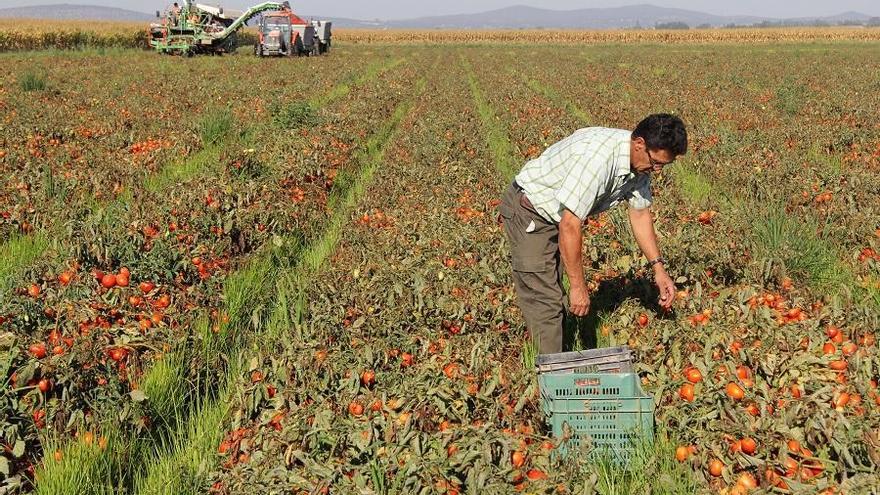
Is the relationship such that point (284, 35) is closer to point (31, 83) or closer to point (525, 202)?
point (31, 83)

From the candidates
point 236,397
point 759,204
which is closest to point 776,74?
point 759,204

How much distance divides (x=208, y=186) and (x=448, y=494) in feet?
18.6

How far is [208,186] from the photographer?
757 centimetres

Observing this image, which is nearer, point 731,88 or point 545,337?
point 545,337

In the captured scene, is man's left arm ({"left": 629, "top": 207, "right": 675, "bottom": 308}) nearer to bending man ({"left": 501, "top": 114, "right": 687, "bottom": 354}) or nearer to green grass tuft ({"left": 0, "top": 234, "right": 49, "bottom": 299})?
bending man ({"left": 501, "top": 114, "right": 687, "bottom": 354})

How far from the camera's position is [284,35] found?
113 feet

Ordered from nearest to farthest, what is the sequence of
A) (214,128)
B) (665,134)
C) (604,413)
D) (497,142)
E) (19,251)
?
(604,413) → (665,134) → (19,251) → (214,128) → (497,142)

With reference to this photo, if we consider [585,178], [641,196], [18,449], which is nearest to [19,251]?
[18,449]

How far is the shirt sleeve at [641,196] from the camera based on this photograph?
4.28m

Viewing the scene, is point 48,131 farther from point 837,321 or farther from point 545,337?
point 837,321

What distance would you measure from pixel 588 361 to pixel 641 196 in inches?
48.7

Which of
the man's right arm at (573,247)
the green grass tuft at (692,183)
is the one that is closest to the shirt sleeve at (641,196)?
the man's right arm at (573,247)

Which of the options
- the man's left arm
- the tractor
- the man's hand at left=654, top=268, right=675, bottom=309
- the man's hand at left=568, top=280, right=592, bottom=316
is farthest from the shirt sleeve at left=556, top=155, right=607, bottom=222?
the tractor

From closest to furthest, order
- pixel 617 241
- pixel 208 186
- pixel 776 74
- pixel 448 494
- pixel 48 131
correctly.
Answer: pixel 448 494, pixel 617 241, pixel 208 186, pixel 48 131, pixel 776 74
